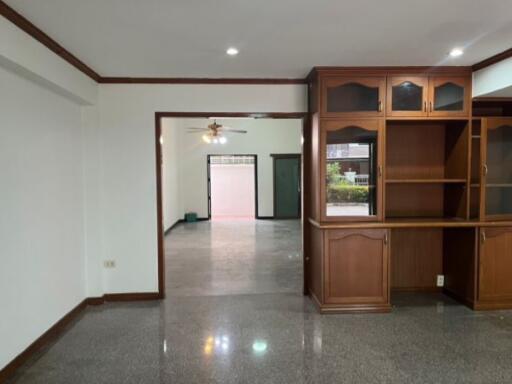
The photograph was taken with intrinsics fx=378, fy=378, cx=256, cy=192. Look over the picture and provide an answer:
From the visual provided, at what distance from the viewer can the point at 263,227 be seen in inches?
395

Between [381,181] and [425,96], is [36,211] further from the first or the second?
[425,96]

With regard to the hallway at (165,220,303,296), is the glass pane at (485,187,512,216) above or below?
above

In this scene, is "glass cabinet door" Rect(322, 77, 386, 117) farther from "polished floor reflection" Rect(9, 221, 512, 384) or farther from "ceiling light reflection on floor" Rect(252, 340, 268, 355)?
"ceiling light reflection on floor" Rect(252, 340, 268, 355)

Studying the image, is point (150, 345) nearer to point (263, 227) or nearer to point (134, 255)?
point (134, 255)

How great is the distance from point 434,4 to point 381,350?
2.54m

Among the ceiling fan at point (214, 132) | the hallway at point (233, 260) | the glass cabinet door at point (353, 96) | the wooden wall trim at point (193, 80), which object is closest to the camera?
the glass cabinet door at point (353, 96)

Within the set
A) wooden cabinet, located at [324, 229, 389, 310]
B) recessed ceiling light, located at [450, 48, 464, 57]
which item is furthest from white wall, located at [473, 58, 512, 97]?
wooden cabinet, located at [324, 229, 389, 310]

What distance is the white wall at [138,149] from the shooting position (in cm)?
418

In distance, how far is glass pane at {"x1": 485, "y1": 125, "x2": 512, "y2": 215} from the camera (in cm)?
386

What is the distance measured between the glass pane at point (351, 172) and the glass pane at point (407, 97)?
1.41ft

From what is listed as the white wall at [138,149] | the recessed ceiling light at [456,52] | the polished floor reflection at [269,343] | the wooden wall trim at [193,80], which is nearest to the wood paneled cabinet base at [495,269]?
the polished floor reflection at [269,343]

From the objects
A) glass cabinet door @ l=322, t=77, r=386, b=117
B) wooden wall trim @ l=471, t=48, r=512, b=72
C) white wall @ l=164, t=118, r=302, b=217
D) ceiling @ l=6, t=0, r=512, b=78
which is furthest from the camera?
white wall @ l=164, t=118, r=302, b=217

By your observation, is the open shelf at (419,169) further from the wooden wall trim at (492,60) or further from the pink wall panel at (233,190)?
the pink wall panel at (233,190)

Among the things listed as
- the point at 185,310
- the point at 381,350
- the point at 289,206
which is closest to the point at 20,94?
the point at 185,310
